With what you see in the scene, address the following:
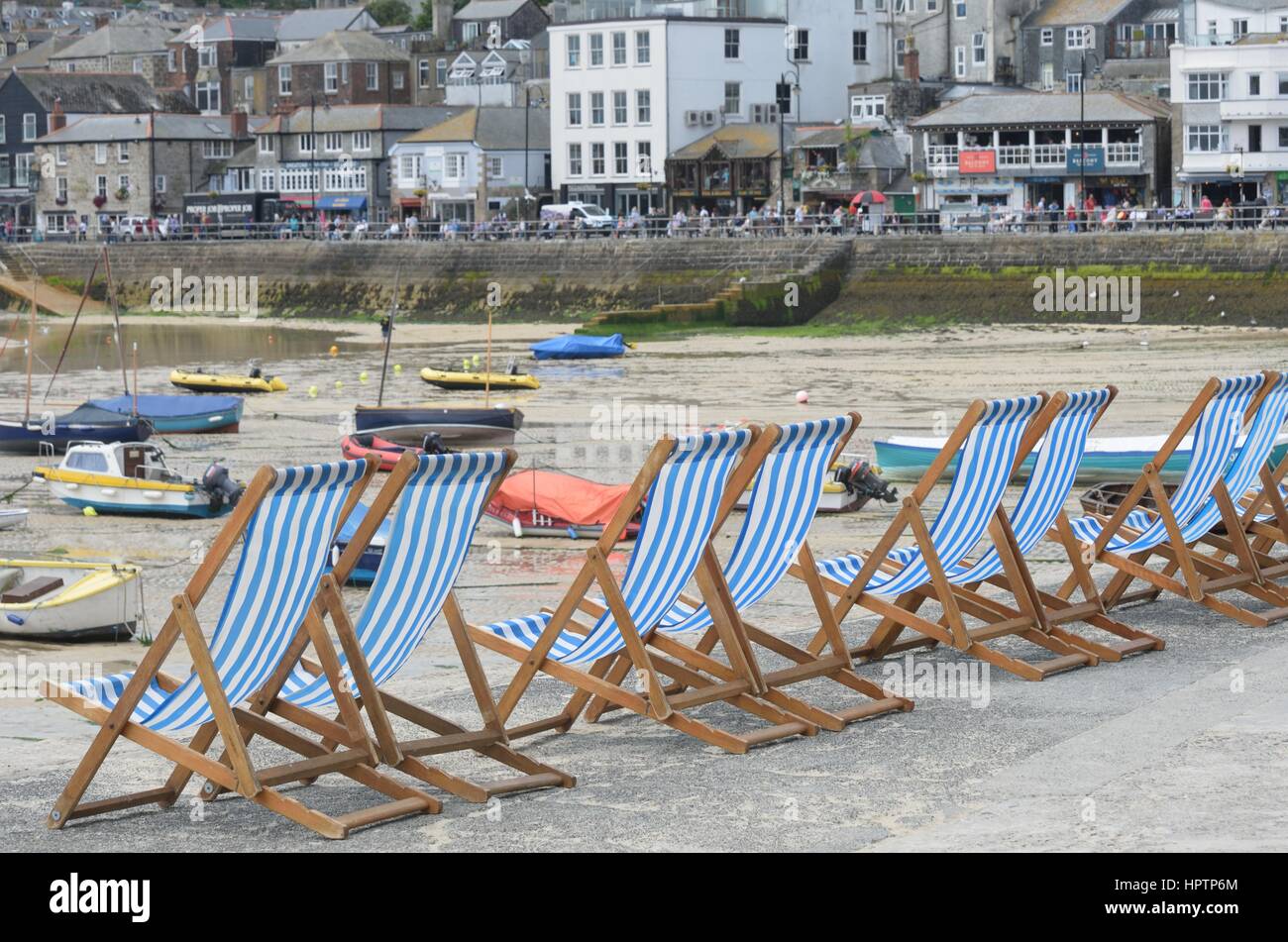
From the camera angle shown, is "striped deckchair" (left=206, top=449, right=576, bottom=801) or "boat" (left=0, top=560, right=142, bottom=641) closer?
"striped deckchair" (left=206, top=449, right=576, bottom=801)

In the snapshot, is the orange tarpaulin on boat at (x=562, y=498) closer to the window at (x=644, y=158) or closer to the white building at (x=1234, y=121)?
the white building at (x=1234, y=121)

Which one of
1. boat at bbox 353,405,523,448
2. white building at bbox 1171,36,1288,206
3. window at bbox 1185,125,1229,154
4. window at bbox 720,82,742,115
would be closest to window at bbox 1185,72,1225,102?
white building at bbox 1171,36,1288,206

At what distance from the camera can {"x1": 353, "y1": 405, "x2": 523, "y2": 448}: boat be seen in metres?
28.4

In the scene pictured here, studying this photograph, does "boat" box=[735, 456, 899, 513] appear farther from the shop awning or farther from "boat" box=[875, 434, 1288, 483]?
the shop awning

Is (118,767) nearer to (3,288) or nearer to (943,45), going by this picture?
(3,288)

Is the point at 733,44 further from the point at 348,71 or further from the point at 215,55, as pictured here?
the point at 215,55

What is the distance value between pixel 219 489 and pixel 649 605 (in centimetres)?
1479

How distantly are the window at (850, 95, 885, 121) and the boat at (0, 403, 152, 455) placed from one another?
43.6 metres

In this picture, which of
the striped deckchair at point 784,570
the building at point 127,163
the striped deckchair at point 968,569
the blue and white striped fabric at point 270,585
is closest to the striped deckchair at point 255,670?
the blue and white striped fabric at point 270,585

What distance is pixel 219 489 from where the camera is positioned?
22234mm

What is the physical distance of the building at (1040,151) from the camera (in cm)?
6094

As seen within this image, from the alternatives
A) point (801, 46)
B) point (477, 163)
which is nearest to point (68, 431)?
point (801, 46)

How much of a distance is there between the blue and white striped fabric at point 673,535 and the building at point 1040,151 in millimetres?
54459

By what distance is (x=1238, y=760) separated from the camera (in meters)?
7.55
